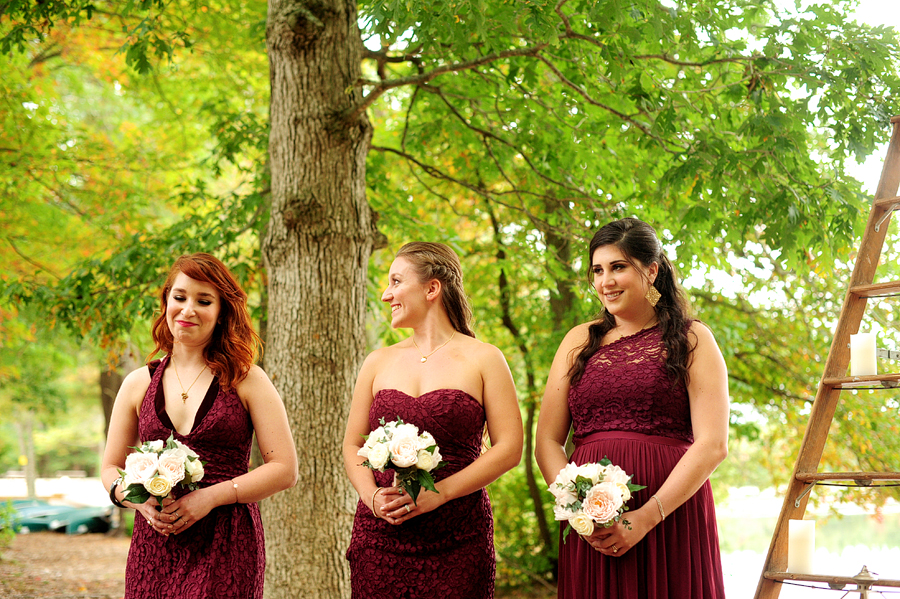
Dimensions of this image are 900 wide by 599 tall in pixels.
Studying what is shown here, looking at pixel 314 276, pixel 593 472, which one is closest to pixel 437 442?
pixel 593 472

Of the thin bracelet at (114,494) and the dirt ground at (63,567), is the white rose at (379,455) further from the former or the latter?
the dirt ground at (63,567)

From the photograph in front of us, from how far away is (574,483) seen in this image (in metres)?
2.68

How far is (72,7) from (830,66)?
5.64 meters

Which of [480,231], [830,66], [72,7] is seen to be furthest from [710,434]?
[480,231]

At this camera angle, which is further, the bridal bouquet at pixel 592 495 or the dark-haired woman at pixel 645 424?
the dark-haired woman at pixel 645 424

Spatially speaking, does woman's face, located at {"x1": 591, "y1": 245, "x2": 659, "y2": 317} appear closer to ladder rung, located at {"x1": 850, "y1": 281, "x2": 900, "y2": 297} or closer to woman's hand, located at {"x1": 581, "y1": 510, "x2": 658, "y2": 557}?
woman's hand, located at {"x1": 581, "y1": 510, "x2": 658, "y2": 557}

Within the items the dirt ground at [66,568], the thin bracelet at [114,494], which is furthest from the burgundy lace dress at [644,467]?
the dirt ground at [66,568]

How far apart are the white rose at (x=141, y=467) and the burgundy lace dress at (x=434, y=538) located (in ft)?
3.02

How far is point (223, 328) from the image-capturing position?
332 cm

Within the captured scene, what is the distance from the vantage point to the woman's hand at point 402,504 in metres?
2.94

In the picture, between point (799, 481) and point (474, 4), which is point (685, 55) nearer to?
point (474, 4)

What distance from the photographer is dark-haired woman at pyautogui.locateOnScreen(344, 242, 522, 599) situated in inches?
122

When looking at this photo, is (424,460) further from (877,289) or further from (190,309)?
(877,289)

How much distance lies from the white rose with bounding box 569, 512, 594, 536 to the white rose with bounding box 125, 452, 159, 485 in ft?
4.93
